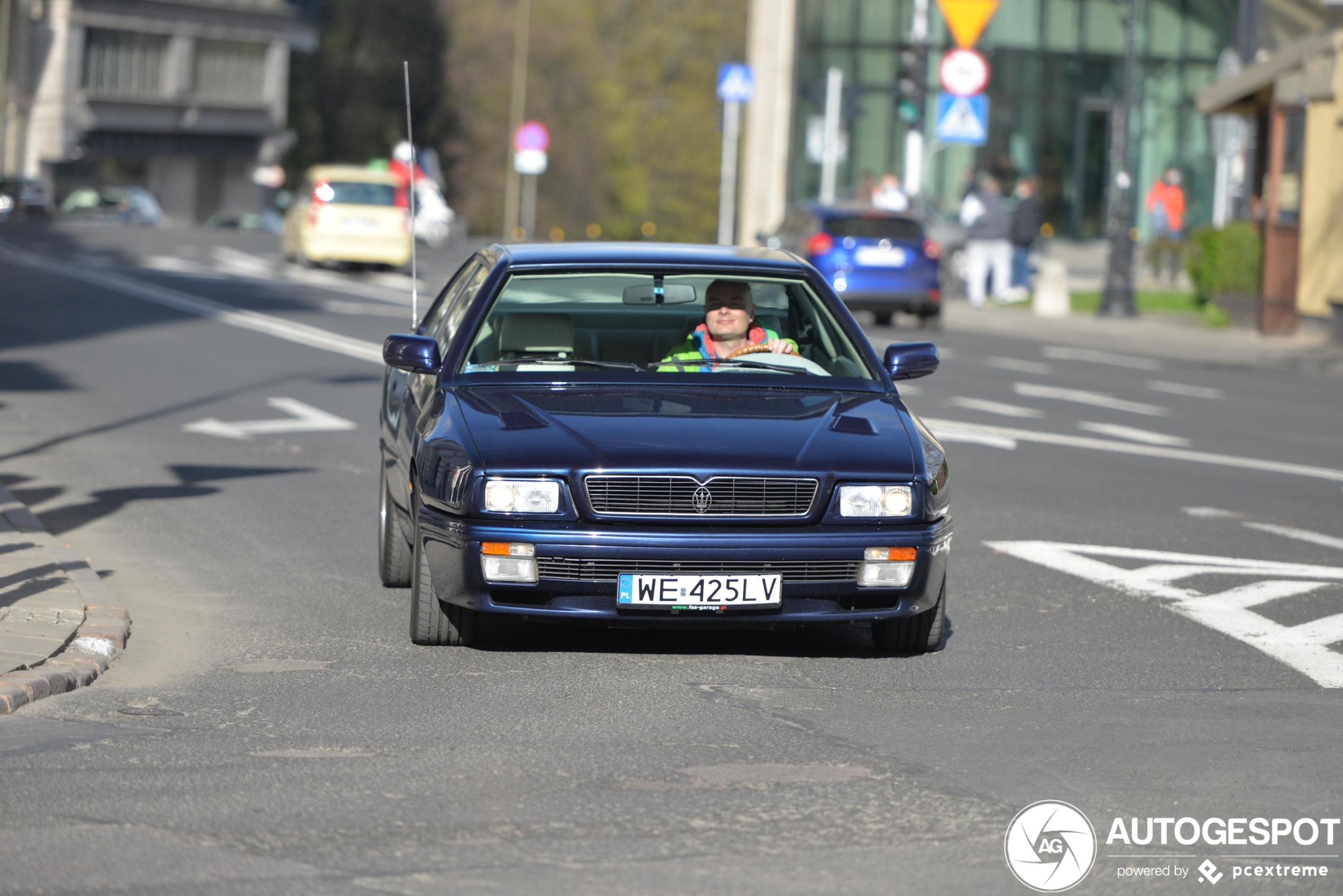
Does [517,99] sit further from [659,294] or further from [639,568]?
[639,568]

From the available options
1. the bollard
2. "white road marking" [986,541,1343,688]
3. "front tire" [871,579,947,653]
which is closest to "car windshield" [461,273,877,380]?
"front tire" [871,579,947,653]

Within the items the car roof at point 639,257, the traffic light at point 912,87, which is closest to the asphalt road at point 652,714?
the car roof at point 639,257

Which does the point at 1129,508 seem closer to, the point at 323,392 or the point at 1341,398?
the point at 323,392

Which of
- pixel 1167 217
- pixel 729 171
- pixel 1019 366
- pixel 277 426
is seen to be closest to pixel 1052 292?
pixel 1019 366

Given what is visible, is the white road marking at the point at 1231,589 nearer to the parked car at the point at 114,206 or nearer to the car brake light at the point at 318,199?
the car brake light at the point at 318,199

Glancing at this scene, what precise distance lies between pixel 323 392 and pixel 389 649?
Result: 1032 centimetres

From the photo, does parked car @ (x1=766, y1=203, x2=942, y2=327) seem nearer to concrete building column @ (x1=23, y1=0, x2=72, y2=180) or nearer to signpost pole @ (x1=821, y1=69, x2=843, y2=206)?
signpost pole @ (x1=821, y1=69, x2=843, y2=206)

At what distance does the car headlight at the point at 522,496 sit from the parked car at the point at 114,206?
53.5 meters

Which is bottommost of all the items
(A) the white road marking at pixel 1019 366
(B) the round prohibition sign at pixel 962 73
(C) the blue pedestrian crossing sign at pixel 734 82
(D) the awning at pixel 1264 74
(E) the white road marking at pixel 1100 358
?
(A) the white road marking at pixel 1019 366

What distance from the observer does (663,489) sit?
23.6 feet

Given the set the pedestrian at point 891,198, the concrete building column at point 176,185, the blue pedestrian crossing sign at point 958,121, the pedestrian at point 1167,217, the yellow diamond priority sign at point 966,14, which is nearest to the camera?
the blue pedestrian crossing sign at point 958,121

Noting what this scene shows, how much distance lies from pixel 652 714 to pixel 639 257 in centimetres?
257

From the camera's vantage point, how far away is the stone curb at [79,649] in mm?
6734

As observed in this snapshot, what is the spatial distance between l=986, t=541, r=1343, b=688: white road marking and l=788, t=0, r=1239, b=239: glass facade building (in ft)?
148
